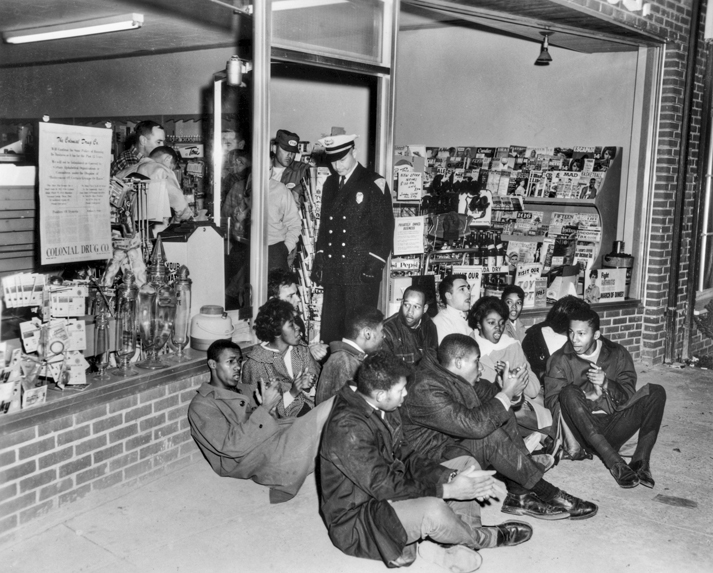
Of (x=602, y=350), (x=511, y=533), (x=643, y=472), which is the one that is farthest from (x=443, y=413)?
(x=602, y=350)

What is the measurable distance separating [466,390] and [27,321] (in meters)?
2.49

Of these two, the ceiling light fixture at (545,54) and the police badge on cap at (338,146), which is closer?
the police badge on cap at (338,146)

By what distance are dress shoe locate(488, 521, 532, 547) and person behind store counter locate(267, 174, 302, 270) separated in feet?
9.57

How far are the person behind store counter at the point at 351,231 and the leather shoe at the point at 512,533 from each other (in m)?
2.47

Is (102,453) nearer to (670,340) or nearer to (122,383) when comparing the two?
(122,383)

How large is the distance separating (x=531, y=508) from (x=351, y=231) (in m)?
2.59

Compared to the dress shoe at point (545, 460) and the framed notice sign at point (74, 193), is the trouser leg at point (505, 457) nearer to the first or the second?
the dress shoe at point (545, 460)

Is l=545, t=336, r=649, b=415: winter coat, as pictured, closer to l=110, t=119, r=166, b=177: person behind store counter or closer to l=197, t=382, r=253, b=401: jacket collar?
l=197, t=382, r=253, b=401: jacket collar

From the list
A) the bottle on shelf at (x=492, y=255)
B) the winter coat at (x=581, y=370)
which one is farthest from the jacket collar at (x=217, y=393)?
the bottle on shelf at (x=492, y=255)

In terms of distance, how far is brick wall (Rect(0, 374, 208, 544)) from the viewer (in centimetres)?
394

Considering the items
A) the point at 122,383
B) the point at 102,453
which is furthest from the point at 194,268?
the point at 102,453

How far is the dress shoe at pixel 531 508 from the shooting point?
14.5 feet

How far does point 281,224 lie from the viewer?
6.35 metres

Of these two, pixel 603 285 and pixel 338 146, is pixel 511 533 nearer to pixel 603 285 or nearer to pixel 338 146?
pixel 338 146
